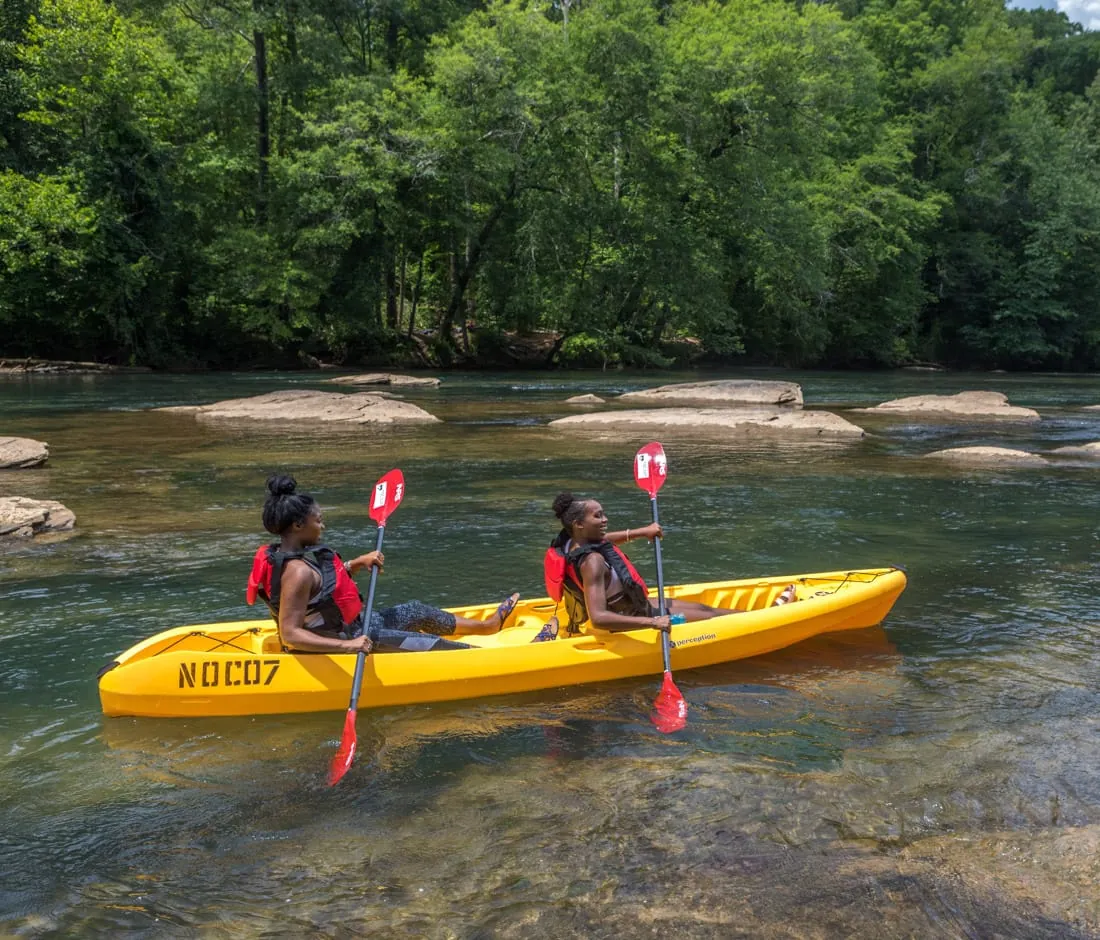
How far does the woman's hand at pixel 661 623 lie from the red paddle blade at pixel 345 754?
145cm

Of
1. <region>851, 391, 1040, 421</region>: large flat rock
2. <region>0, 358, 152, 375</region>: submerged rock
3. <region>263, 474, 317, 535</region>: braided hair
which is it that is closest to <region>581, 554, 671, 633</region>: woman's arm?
<region>263, 474, 317, 535</region>: braided hair

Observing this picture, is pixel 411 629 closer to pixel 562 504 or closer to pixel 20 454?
pixel 562 504

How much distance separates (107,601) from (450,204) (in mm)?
21144

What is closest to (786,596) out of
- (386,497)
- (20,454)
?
(386,497)

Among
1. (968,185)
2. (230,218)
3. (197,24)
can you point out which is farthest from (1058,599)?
(968,185)

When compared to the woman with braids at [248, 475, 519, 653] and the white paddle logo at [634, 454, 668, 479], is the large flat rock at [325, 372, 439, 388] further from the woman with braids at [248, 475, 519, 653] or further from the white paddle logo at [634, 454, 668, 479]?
the woman with braids at [248, 475, 519, 653]

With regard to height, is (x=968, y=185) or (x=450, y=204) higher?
(x=968, y=185)

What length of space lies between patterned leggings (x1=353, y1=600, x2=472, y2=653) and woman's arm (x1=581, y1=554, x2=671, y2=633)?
606 mm

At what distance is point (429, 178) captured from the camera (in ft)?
78.3

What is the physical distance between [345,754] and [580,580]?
1.38 m

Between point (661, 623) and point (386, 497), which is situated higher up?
point (386, 497)

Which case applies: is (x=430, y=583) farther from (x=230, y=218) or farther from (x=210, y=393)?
(x=230, y=218)

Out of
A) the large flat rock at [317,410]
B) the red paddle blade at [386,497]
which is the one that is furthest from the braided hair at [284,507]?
the large flat rock at [317,410]

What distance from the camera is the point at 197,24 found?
86.5 ft
